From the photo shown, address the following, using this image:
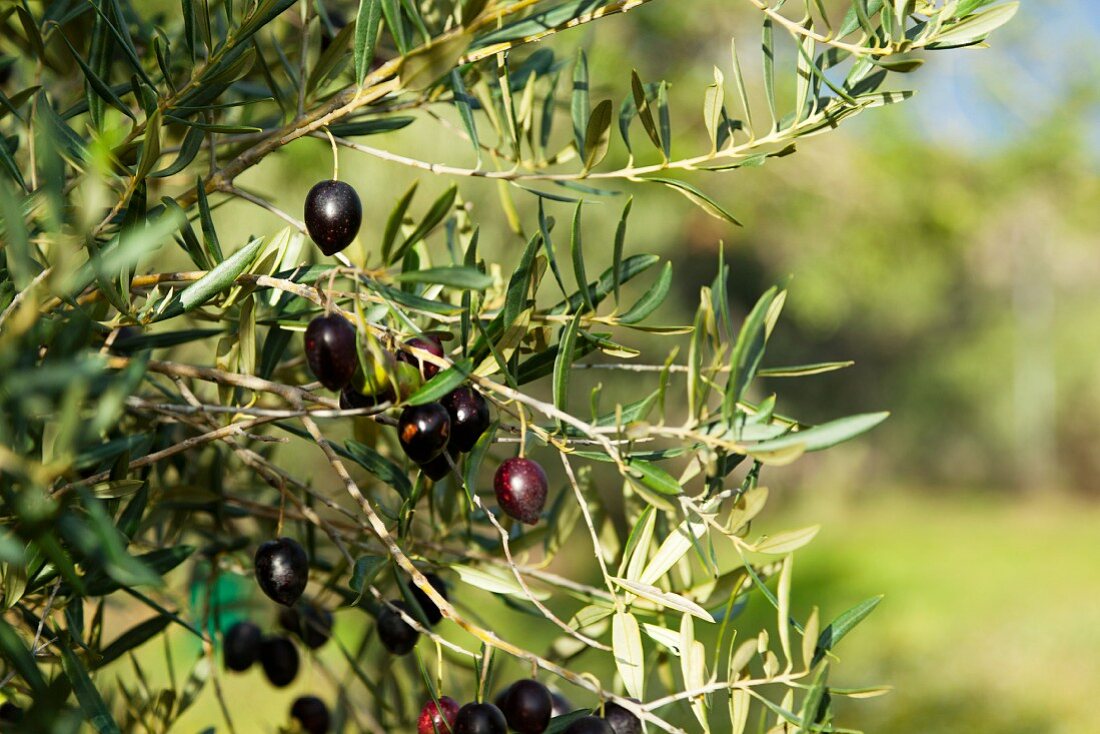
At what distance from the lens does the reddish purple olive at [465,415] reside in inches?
16.3

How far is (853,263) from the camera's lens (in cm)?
509

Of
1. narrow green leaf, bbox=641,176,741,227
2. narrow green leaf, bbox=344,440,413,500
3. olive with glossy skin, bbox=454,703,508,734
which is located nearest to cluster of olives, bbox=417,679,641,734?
olive with glossy skin, bbox=454,703,508,734

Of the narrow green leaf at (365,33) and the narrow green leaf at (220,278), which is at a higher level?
the narrow green leaf at (365,33)

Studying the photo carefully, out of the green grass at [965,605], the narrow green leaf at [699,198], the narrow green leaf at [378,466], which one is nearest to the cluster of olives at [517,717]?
the narrow green leaf at [378,466]

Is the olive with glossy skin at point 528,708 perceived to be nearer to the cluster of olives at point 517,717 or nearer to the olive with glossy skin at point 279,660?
the cluster of olives at point 517,717

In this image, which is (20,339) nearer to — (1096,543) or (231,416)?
(231,416)

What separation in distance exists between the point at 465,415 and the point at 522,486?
0.12 feet

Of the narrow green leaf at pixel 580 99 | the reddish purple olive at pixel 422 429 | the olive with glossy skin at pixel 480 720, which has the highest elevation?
the narrow green leaf at pixel 580 99

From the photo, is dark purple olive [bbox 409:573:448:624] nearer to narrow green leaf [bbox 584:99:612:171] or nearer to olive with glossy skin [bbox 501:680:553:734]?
olive with glossy skin [bbox 501:680:553:734]

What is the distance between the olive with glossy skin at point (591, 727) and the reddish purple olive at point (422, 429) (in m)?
0.13

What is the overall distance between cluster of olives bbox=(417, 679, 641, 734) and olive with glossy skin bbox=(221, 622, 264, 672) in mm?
246

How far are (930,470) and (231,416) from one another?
10277 millimetres

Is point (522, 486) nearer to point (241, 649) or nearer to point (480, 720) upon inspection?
point (480, 720)

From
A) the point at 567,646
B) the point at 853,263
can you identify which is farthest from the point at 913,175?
the point at 567,646
